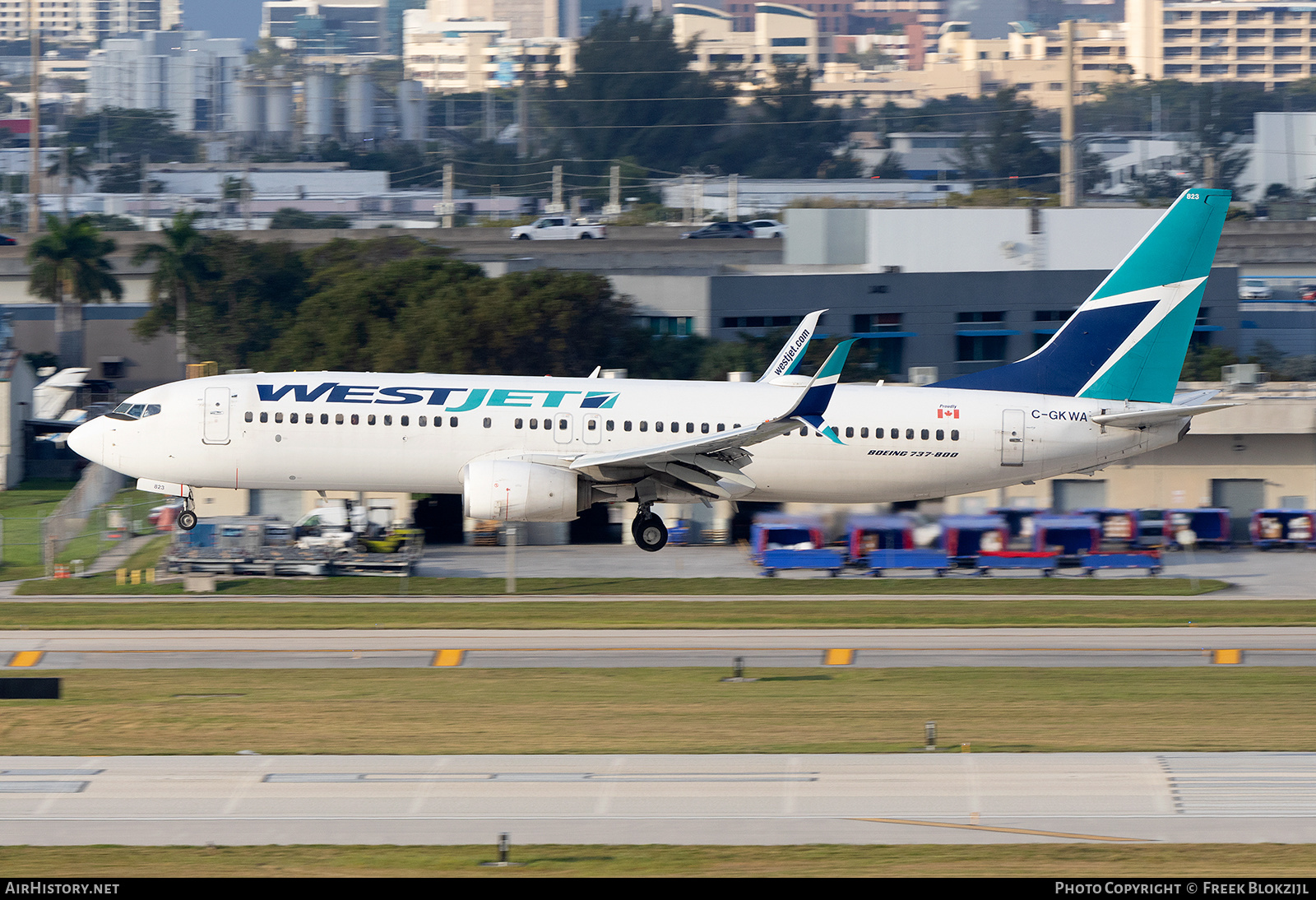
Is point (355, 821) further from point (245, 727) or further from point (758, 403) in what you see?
point (758, 403)

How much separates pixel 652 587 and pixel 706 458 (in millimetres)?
6574

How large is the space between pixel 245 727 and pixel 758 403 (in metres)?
16.6

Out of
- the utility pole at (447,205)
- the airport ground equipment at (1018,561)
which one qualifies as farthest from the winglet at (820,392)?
the utility pole at (447,205)

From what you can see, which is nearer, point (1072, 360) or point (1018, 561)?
point (1072, 360)

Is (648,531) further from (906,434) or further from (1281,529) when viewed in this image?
(1281,529)

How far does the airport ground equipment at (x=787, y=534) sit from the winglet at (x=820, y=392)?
10578 mm

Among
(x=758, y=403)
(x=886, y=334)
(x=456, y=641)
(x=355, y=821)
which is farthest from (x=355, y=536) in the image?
(x=886, y=334)

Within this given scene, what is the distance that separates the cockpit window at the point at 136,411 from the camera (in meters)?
38.7

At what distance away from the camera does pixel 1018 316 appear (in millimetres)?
75625

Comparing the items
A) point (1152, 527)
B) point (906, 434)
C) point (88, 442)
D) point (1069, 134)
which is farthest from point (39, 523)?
point (1069, 134)

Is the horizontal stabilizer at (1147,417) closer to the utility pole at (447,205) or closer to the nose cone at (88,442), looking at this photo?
the nose cone at (88,442)

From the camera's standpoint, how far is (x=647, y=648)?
35188 millimetres

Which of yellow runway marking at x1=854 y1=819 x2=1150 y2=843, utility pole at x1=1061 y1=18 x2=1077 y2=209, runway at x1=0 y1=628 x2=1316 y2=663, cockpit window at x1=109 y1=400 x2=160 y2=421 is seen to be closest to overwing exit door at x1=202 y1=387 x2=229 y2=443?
cockpit window at x1=109 y1=400 x2=160 y2=421

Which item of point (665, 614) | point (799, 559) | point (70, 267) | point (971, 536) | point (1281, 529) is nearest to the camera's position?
point (665, 614)
